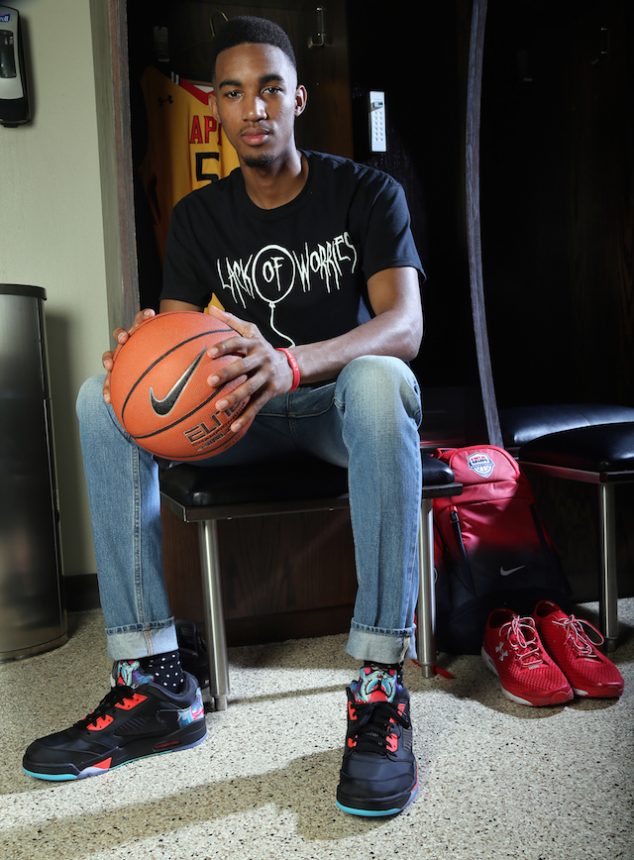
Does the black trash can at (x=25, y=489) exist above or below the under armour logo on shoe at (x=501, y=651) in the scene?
above

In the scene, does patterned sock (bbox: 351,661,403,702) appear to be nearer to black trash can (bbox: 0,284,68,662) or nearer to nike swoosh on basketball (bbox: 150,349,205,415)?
nike swoosh on basketball (bbox: 150,349,205,415)

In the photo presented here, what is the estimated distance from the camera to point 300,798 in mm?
1117

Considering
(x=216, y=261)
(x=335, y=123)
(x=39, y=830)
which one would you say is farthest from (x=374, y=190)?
(x=39, y=830)

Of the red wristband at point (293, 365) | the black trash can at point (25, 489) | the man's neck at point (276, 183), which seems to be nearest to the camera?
the red wristband at point (293, 365)

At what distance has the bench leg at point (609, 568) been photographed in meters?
1.68

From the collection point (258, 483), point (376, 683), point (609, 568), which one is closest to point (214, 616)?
point (258, 483)

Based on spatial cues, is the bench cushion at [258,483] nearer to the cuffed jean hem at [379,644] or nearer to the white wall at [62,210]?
the cuffed jean hem at [379,644]

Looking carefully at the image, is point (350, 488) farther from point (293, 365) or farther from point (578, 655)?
point (578, 655)

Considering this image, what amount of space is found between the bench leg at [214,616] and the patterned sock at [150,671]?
133mm

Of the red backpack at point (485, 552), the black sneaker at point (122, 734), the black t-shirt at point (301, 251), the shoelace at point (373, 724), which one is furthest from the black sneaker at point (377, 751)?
the black t-shirt at point (301, 251)

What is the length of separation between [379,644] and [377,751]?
156 millimetres

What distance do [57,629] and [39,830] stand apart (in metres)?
0.96

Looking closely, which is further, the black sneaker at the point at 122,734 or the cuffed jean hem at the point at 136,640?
the cuffed jean hem at the point at 136,640

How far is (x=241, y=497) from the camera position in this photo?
1.42m
